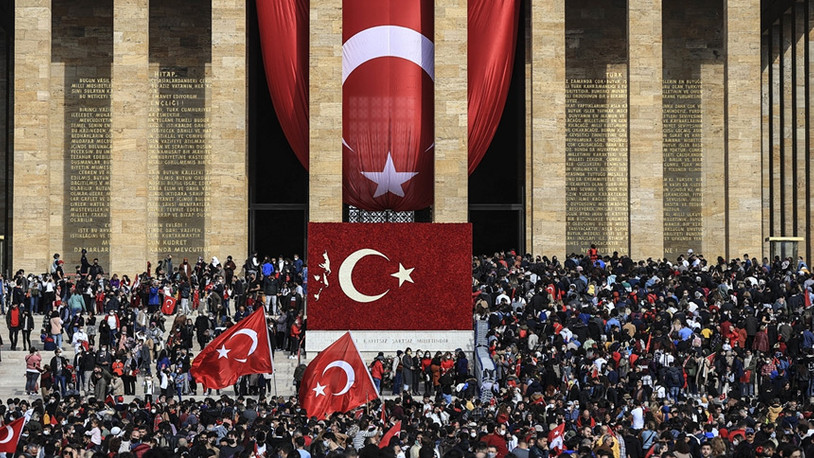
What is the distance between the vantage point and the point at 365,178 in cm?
4984

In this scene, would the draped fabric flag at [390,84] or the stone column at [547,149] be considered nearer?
the draped fabric flag at [390,84]

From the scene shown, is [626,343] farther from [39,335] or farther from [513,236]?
[513,236]

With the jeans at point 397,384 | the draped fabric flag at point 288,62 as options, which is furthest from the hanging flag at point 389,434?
the draped fabric flag at point 288,62

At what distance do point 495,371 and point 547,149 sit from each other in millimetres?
17182

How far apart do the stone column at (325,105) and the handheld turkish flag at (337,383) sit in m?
22.4

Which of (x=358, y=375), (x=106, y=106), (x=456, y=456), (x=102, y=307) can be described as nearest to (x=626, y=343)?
(x=358, y=375)

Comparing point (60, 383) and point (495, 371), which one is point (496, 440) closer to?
point (495, 371)

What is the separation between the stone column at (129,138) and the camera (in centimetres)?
5119

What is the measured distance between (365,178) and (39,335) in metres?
11.4

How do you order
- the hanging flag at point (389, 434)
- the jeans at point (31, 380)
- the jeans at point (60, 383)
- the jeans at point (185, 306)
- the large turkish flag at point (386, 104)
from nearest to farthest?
the hanging flag at point (389, 434) → the jeans at point (60, 383) → the jeans at point (31, 380) → the jeans at point (185, 306) → the large turkish flag at point (386, 104)

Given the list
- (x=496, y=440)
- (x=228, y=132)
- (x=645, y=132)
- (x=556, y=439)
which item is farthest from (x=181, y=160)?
(x=496, y=440)

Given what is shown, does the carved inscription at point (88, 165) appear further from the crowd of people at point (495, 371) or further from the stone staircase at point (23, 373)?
the stone staircase at point (23, 373)

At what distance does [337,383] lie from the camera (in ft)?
92.8

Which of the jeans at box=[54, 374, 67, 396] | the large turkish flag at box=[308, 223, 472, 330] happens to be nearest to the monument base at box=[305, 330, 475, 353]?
the large turkish flag at box=[308, 223, 472, 330]
